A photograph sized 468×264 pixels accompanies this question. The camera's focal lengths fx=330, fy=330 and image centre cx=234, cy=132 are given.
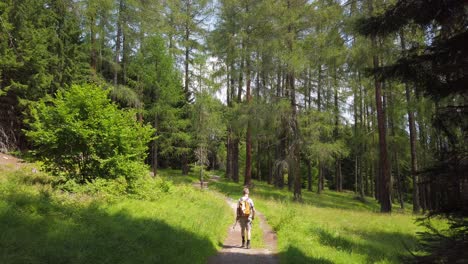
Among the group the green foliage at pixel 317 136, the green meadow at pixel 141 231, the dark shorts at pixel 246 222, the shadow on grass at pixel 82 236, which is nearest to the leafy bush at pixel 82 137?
the green meadow at pixel 141 231

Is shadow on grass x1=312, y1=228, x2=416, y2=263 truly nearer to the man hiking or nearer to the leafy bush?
the man hiking

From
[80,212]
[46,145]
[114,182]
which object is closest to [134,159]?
[114,182]

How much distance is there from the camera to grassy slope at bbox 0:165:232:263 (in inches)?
229

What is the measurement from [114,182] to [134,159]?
5.94ft

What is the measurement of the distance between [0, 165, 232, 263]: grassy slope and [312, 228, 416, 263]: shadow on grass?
3305mm

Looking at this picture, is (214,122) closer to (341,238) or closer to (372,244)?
(341,238)

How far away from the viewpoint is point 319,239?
390 inches

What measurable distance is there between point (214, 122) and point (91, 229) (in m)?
17.0

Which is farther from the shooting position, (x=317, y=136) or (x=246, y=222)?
(x=317, y=136)

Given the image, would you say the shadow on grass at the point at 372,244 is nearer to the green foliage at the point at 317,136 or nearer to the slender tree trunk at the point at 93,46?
the green foliage at the point at 317,136

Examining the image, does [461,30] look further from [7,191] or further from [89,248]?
[7,191]

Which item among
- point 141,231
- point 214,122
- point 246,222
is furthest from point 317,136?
point 141,231

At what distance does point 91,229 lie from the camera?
23.9 ft

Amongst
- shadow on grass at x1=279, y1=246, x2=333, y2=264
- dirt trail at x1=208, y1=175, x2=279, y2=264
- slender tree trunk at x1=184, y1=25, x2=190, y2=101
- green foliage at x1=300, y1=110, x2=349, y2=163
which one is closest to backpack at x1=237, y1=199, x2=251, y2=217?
dirt trail at x1=208, y1=175, x2=279, y2=264
